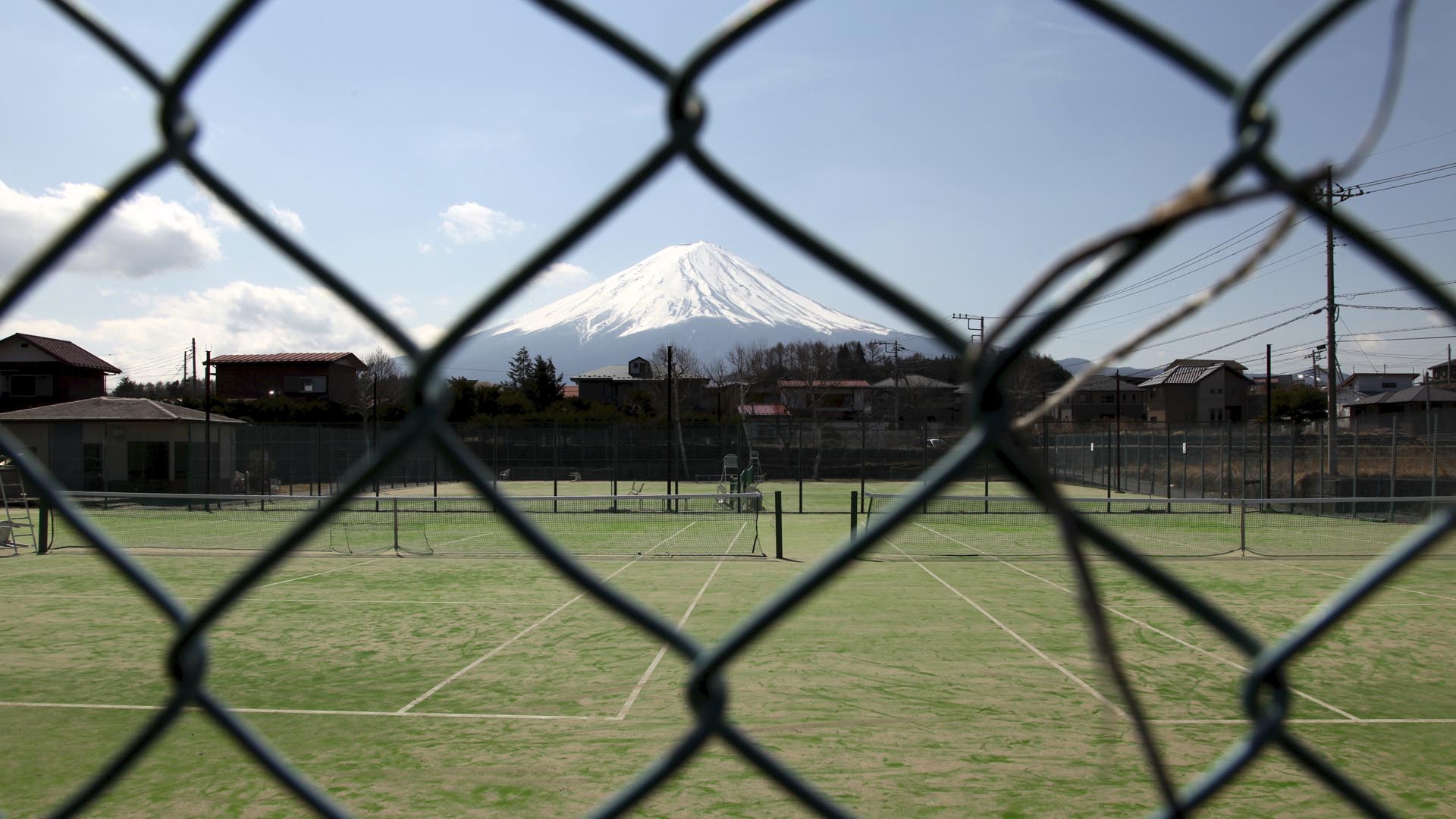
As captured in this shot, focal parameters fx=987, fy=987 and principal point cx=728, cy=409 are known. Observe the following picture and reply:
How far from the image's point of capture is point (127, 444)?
25.8 meters

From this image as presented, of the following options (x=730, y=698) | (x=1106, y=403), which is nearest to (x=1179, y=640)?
(x=730, y=698)

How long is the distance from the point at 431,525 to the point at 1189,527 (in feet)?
49.5

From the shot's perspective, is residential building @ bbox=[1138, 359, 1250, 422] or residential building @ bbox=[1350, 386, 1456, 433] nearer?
residential building @ bbox=[1350, 386, 1456, 433]

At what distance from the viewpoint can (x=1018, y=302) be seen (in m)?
0.54

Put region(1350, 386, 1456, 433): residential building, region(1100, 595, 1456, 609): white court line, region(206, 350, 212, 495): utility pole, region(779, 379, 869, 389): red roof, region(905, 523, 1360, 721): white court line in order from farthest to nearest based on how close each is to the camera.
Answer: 1. region(779, 379, 869, 389): red roof
2. region(1350, 386, 1456, 433): residential building
3. region(206, 350, 212, 495): utility pole
4. region(1100, 595, 1456, 609): white court line
5. region(905, 523, 1360, 721): white court line

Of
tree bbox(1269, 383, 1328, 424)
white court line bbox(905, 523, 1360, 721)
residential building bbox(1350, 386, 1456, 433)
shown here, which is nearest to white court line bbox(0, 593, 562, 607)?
white court line bbox(905, 523, 1360, 721)

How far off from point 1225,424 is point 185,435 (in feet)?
88.8

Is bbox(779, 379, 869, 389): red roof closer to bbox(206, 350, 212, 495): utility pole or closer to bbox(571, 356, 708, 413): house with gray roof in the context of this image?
bbox(571, 356, 708, 413): house with gray roof

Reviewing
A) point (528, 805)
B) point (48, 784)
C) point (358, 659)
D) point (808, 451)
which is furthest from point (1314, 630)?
point (808, 451)

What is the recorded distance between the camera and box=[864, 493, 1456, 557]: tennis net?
15039mm

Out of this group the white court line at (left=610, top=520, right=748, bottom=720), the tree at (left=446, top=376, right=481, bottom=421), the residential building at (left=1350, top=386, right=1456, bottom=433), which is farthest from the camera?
the tree at (left=446, top=376, right=481, bottom=421)

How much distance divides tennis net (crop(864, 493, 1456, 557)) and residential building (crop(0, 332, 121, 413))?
2457cm

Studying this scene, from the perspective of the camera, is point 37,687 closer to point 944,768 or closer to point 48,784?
point 48,784

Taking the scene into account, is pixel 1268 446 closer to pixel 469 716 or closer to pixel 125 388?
pixel 469 716
